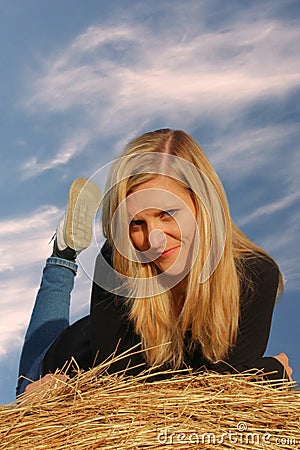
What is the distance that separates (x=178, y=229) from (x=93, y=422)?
934 mm

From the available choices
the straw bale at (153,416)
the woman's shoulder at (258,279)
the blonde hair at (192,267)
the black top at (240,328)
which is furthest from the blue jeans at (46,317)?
the straw bale at (153,416)

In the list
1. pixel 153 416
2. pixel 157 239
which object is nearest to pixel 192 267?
pixel 157 239

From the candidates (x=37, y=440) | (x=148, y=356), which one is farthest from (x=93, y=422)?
(x=148, y=356)

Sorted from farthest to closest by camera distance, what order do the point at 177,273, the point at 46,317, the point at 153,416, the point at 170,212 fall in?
the point at 46,317 → the point at 177,273 → the point at 170,212 → the point at 153,416

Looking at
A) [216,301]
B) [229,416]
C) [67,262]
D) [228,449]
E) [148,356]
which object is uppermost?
[67,262]

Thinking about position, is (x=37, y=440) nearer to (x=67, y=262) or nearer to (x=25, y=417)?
(x=25, y=417)

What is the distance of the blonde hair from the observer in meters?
2.58

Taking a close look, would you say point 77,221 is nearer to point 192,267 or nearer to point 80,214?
point 80,214

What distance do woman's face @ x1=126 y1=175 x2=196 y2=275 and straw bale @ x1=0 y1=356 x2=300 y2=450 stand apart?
22.9 inches

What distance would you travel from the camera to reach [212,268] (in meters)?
2.68

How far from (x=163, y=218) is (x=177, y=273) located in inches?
13.0

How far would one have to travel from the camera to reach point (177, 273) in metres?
2.72

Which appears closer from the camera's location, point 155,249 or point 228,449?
point 228,449

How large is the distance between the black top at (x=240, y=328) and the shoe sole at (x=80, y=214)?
101 cm
